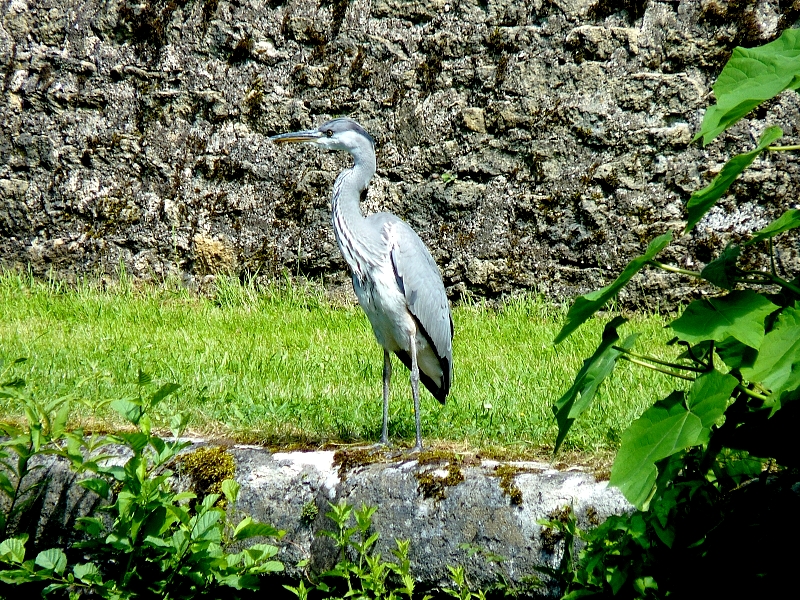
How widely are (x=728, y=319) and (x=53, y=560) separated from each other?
2310 mm

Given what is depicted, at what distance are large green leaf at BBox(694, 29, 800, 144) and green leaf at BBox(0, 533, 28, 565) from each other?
8.04 ft

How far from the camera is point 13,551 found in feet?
9.41

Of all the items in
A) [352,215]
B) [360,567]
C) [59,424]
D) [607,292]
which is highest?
[607,292]

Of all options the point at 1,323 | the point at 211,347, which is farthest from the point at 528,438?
the point at 1,323

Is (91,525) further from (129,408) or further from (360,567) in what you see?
(360,567)

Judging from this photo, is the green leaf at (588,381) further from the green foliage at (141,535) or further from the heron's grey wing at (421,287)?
the heron's grey wing at (421,287)

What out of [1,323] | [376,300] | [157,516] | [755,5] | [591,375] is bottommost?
[1,323]

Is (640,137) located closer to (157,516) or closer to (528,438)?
(528,438)

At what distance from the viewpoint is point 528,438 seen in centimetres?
353

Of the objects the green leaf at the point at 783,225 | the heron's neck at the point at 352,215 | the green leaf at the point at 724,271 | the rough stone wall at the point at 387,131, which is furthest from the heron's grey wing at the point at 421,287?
the green leaf at the point at 783,225

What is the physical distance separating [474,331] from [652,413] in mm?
3640

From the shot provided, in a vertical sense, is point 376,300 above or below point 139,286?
above

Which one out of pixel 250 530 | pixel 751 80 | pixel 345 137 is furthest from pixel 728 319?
pixel 345 137

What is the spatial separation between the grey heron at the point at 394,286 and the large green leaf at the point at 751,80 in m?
2.32
